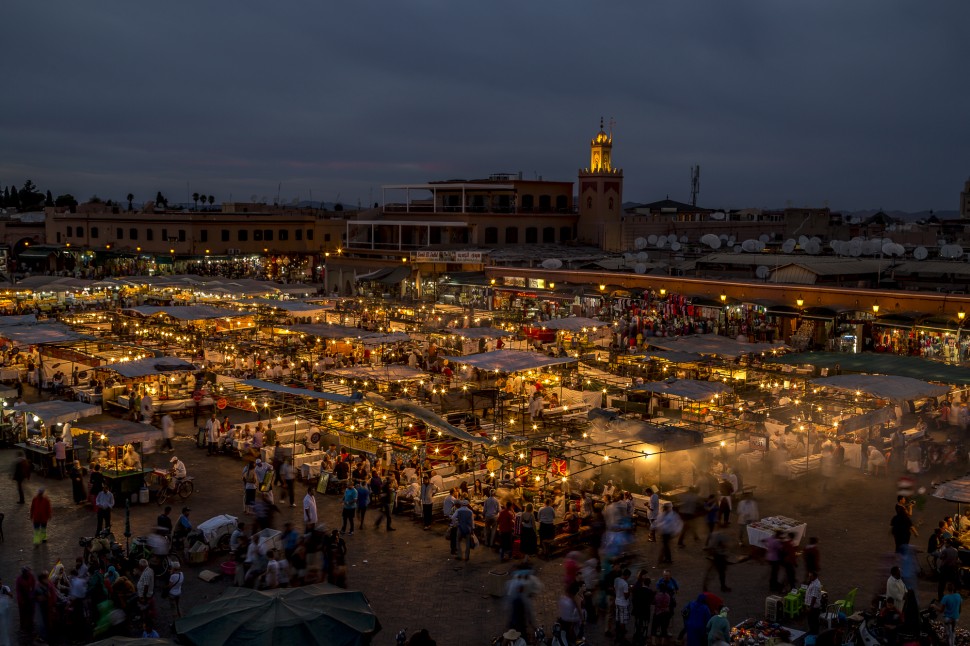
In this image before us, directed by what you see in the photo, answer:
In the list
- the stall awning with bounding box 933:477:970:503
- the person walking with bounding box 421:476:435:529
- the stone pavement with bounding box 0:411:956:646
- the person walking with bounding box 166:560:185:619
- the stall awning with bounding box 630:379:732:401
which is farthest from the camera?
the stall awning with bounding box 630:379:732:401

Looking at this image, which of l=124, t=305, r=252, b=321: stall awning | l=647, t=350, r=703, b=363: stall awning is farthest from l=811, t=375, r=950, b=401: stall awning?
l=124, t=305, r=252, b=321: stall awning

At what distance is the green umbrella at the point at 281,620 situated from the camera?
845 centimetres

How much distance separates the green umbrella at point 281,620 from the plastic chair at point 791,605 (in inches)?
204

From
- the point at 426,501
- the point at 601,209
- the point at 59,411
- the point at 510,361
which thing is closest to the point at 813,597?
the point at 426,501

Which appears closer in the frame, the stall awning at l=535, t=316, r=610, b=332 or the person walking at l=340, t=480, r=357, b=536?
the person walking at l=340, t=480, r=357, b=536

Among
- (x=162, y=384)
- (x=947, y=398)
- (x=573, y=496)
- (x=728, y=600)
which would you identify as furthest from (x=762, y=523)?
(x=162, y=384)

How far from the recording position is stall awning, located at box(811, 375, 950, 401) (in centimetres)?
1836

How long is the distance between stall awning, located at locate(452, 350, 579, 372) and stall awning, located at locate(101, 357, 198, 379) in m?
6.62

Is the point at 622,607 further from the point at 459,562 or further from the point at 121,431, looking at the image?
the point at 121,431

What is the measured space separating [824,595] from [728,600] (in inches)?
48.1

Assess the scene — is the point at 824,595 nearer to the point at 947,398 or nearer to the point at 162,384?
the point at 947,398

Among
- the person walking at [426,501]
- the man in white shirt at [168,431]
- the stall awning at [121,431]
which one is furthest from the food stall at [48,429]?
the person walking at [426,501]

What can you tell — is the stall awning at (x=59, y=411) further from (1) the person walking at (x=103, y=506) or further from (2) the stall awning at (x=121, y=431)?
(1) the person walking at (x=103, y=506)

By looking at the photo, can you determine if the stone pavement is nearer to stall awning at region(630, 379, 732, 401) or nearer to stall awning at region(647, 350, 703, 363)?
stall awning at region(630, 379, 732, 401)
